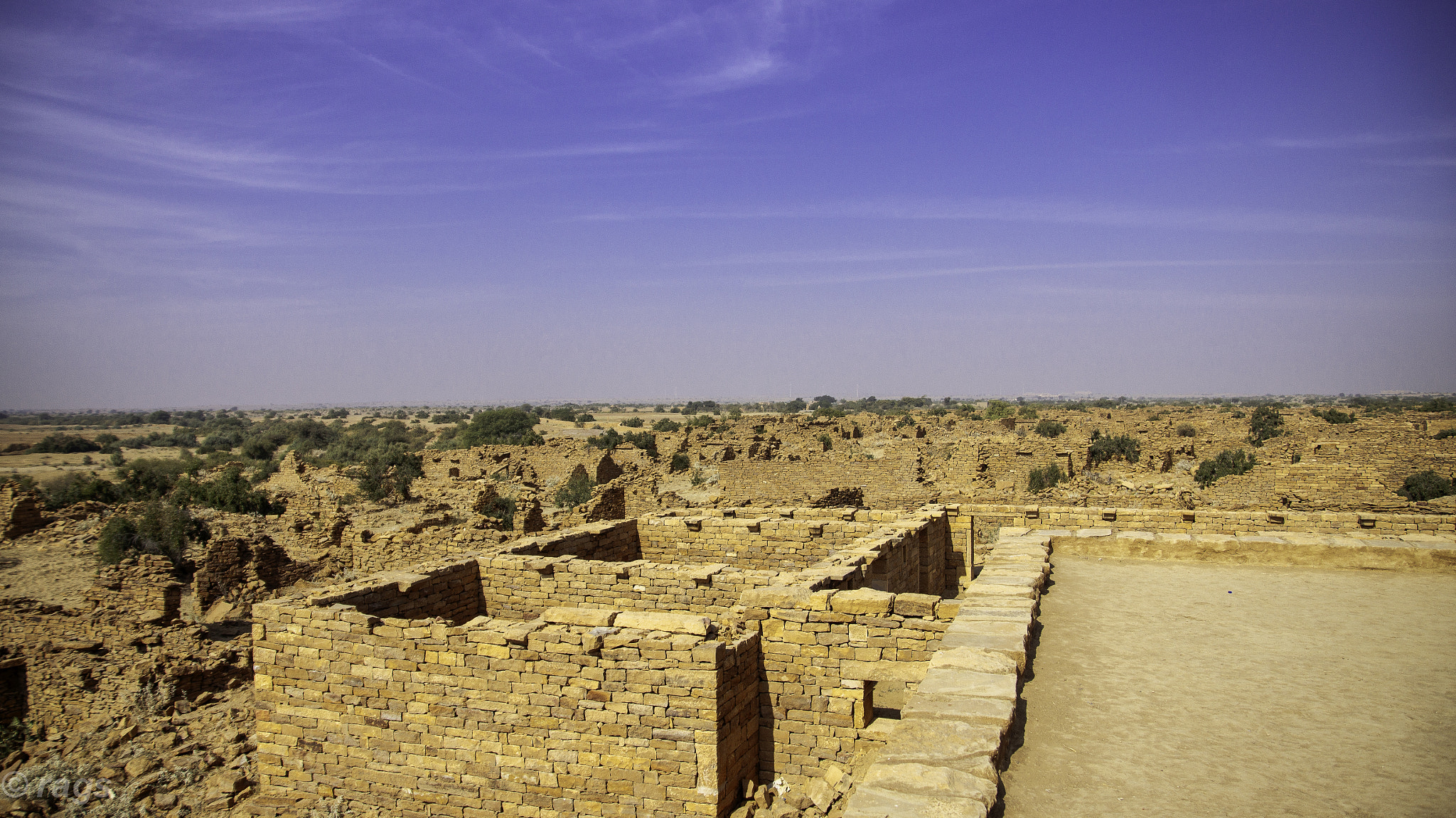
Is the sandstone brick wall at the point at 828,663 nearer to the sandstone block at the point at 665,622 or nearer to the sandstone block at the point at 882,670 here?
the sandstone block at the point at 882,670

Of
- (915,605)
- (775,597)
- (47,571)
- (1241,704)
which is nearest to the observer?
(1241,704)

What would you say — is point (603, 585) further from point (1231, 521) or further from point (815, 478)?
point (815, 478)

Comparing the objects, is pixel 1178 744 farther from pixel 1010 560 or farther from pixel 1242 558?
pixel 1242 558

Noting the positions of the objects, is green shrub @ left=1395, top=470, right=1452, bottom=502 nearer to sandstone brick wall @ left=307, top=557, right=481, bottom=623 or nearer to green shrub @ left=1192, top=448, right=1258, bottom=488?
green shrub @ left=1192, top=448, right=1258, bottom=488

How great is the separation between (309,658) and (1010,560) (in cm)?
642

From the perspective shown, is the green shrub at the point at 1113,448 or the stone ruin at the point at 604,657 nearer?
the stone ruin at the point at 604,657

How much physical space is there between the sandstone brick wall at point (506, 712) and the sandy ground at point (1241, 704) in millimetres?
2218

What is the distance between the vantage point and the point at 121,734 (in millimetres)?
8219

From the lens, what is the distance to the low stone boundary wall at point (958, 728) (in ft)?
9.82

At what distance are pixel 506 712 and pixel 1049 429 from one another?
39396mm

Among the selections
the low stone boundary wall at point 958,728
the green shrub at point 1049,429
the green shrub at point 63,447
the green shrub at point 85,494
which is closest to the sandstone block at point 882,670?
the low stone boundary wall at point 958,728

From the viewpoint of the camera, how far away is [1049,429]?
4075 centimetres

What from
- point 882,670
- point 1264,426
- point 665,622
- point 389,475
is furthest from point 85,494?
point 1264,426

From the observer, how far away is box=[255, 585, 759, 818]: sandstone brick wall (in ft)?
17.9
